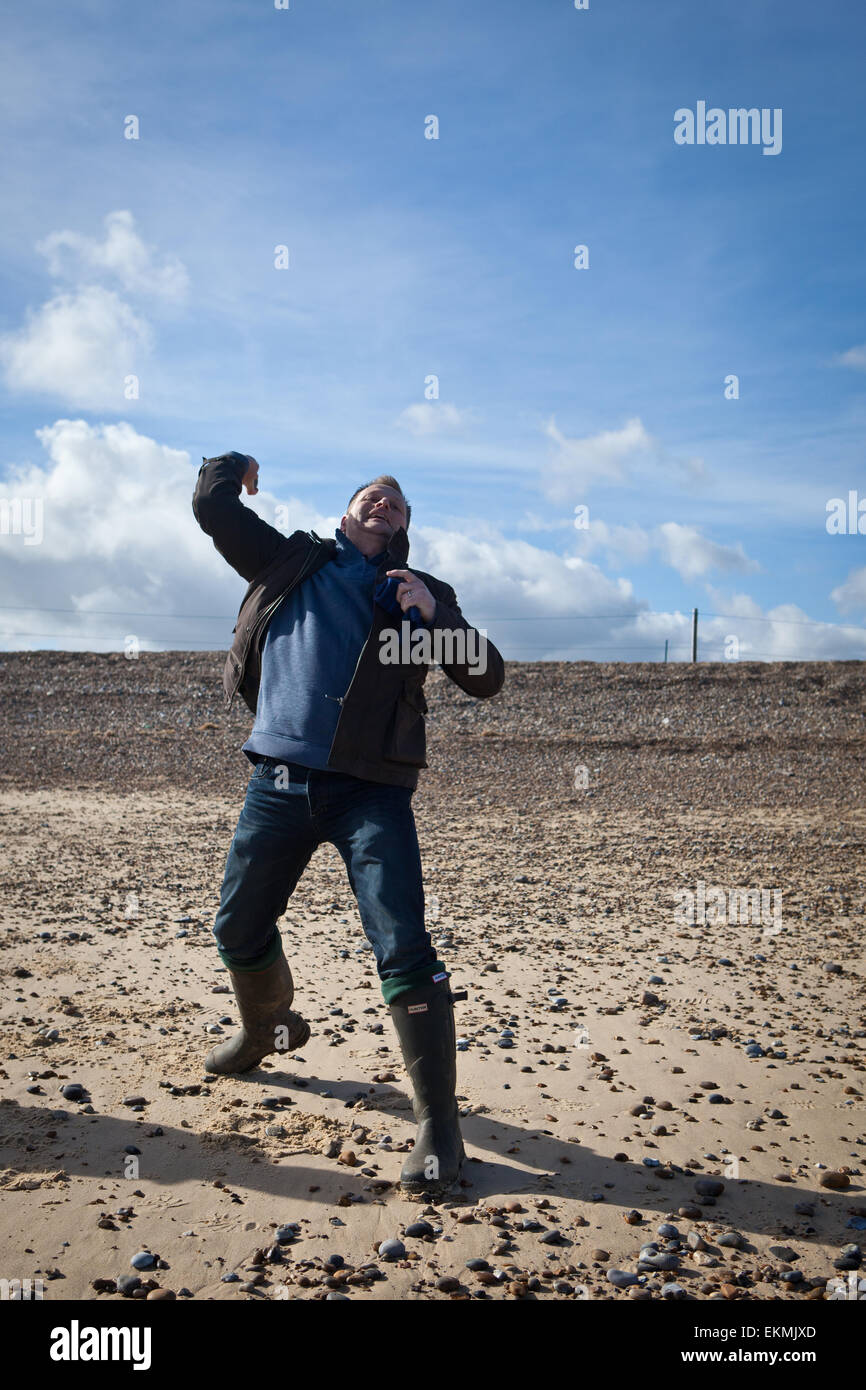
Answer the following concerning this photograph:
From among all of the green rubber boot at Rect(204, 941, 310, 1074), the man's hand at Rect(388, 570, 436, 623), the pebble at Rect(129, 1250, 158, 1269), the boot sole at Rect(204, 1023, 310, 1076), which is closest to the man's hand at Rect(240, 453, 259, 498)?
the man's hand at Rect(388, 570, 436, 623)

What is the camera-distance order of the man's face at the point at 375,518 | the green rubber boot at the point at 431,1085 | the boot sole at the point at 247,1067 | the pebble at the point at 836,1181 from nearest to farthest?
the green rubber boot at the point at 431,1085 → the pebble at the point at 836,1181 → the man's face at the point at 375,518 → the boot sole at the point at 247,1067

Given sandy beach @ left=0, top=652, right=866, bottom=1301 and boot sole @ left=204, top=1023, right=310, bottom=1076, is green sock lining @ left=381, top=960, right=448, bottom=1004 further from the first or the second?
boot sole @ left=204, top=1023, right=310, bottom=1076

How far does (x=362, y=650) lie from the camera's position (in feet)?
12.5

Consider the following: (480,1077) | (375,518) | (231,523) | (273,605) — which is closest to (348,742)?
(273,605)

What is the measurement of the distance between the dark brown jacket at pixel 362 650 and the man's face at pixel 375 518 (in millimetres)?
77

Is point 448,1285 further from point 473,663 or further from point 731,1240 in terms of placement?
point 473,663

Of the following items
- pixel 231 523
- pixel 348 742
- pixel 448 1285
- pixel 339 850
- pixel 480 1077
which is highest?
pixel 231 523

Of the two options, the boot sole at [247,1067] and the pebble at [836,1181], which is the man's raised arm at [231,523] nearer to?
the boot sole at [247,1067]

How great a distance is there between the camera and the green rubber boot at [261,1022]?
13.7 ft

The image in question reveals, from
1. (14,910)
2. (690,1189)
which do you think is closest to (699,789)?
(14,910)

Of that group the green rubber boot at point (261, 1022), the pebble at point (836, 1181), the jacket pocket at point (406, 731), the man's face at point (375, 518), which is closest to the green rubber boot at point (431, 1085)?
the green rubber boot at point (261, 1022)

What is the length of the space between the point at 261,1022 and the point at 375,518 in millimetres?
2358

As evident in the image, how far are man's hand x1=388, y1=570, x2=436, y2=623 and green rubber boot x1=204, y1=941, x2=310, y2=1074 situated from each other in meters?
1.57

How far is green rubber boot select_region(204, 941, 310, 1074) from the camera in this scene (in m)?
4.18
